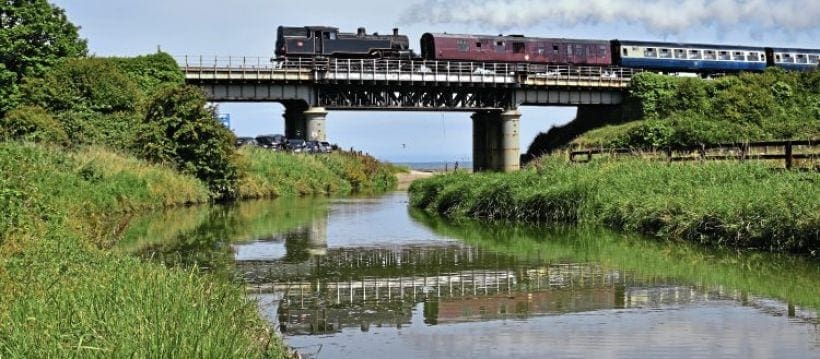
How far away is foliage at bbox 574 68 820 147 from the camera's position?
64.0 m

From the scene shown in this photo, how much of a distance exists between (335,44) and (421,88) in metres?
7.15

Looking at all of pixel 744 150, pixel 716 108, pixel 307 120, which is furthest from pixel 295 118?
pixel 744 150

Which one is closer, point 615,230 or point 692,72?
point 615,230

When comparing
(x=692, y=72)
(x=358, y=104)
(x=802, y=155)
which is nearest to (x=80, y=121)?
(x=358, y=104)

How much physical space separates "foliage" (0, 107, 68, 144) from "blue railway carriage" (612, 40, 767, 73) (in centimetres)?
4590

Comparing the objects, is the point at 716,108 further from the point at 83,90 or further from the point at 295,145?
the point at 83,90

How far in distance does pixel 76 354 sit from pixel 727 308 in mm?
8028

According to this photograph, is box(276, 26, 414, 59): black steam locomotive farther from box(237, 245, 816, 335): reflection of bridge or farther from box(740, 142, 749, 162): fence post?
box(237, 245, 816, 335): reflection of bridge

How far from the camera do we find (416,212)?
105 ft

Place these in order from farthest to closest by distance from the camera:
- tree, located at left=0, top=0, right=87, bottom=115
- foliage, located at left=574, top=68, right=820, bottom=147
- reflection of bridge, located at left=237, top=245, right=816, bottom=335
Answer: foliage, located at left=574, top=68, right=820, bottom=147
tree, located at left=0, top=0, right=87, bottom=115
reflection of bridge, located at left=237, top=245, right=816, bottom=335

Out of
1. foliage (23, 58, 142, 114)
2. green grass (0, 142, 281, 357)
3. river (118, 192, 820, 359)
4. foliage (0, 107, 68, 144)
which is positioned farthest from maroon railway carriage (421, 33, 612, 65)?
green grass (0, 142, 281, 357)

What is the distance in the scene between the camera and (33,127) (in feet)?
128

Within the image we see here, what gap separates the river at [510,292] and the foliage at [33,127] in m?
17.8

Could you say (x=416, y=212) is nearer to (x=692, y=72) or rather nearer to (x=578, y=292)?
(x=578, y=292)
